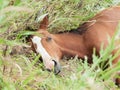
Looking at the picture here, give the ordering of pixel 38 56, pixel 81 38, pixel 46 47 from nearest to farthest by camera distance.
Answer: pixel 38 56 → pixel 46 47 → pixel 81 38

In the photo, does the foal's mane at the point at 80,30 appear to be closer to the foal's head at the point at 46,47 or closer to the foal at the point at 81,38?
the foal at the point at 81,38

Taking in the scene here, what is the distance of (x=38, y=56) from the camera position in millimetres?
2010

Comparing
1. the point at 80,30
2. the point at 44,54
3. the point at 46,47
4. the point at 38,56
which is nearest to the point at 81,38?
the point at 80,30

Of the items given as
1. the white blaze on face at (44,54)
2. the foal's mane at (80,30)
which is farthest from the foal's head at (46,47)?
the foal's mane at (80,30)

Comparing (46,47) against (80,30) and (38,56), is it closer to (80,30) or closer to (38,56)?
(80,30)

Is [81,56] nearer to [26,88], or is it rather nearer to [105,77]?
[26,88]

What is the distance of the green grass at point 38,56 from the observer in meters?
1.76

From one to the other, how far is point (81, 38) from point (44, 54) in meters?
0.66

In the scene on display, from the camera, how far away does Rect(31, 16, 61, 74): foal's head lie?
3.69 meters

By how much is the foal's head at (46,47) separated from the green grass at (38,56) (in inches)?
2.8

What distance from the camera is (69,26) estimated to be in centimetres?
418

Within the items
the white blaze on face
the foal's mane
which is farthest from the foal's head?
the foal's mane

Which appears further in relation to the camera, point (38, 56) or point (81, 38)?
point (81, 38)

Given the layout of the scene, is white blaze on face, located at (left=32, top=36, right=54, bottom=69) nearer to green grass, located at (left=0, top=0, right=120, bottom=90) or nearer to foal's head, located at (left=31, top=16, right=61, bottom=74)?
foal's head, located at (left=31, top=16, right=61, bottom=74)
